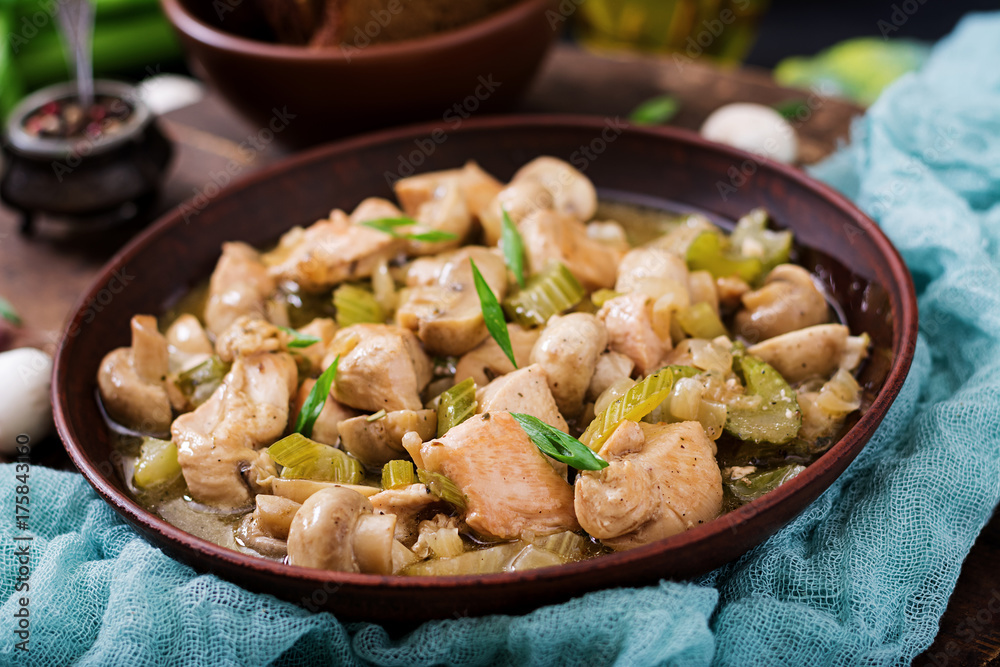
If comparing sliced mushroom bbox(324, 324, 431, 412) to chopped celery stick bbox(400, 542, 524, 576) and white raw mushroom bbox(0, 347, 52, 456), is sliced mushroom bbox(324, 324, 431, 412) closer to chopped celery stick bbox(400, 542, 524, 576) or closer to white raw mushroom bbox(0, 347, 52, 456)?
chopped celery stick bbox(400, 542, 524, 576)

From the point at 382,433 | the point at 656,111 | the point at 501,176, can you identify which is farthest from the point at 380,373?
the point at 656,111

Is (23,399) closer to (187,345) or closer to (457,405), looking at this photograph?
(187,345)

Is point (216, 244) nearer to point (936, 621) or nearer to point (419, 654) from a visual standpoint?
point (419, 654)

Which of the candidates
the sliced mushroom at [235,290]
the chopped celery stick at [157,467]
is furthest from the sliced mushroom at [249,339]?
the chopped celery stick at [157,467]

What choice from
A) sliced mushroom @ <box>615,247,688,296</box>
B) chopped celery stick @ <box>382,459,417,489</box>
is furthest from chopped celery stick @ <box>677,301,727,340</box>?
chopped celery stick @ <box>382,459,417,489</box>

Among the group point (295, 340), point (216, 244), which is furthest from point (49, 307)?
point (295, 340)
